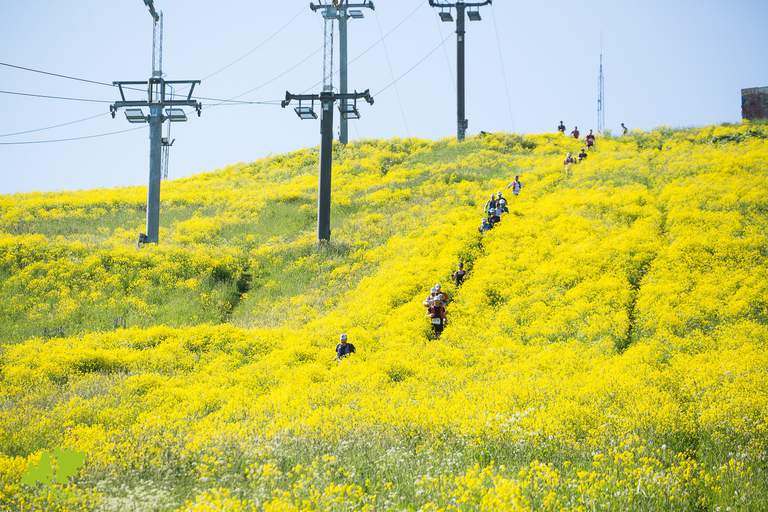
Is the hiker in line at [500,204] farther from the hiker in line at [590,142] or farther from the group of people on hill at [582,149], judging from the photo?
the hiker in line at [590,142]

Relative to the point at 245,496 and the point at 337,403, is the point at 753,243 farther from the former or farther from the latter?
the point at 245,496

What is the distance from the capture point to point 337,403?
15617 mm

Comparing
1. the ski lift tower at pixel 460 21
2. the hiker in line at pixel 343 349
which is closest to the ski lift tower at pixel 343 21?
the ski lift tower at pixel 460 21

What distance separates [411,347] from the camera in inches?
798

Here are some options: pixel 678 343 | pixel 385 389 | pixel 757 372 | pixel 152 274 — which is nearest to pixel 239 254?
pixel 152 274

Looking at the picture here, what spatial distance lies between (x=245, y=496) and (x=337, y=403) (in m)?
5.67

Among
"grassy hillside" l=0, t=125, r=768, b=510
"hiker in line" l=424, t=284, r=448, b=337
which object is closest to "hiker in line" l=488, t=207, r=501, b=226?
"grassy hillside" l=0, t=125, r=768, b=510

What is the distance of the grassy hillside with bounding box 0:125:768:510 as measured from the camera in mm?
10516

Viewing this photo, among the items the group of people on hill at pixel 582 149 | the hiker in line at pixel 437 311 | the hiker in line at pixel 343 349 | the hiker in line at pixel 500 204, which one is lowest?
the hiker in line at pixel 343 349

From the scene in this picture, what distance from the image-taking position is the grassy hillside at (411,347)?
10516mm

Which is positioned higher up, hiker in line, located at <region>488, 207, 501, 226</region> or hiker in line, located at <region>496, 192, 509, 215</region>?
hiker in line, located at <region>496, 192, 509, 215</region>

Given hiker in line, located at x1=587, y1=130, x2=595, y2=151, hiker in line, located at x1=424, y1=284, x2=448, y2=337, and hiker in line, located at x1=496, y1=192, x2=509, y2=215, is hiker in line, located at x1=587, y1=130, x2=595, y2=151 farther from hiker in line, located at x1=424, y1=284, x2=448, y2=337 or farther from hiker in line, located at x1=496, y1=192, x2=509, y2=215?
hiker in line, located at x1=424, y1=284, x2=448, y2=337

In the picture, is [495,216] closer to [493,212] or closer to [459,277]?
[493,212]

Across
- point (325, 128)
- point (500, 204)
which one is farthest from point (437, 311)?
point (325, 128)
